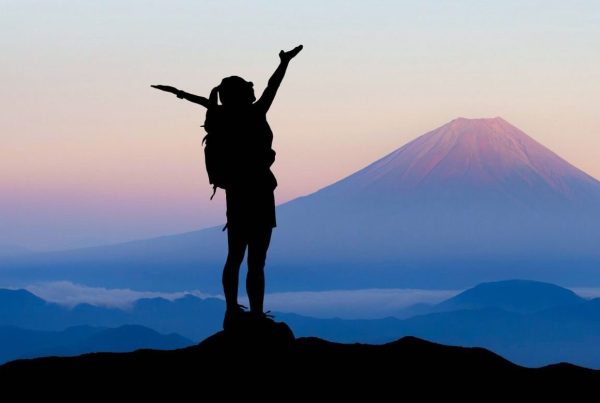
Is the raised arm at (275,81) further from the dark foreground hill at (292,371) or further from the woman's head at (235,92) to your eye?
the dark foreground hill at (292,371)

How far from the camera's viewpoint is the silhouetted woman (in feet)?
50.3

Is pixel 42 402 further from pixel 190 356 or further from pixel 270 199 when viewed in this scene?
pixel 270 199

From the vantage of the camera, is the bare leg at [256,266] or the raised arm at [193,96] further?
the raised arm at [193,96]

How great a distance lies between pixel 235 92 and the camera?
50.5 ft

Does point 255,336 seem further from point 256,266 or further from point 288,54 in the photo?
point 288,54

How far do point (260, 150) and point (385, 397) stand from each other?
338 cm

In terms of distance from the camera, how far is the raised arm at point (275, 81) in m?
15.5

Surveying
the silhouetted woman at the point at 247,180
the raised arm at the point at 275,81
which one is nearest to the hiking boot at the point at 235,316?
the silhouetted woman at the point at 247,180

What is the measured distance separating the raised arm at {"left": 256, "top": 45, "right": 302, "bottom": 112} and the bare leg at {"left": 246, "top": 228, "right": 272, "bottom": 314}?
1587mm

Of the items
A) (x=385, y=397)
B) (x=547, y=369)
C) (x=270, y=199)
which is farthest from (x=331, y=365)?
(x=547, y=369)

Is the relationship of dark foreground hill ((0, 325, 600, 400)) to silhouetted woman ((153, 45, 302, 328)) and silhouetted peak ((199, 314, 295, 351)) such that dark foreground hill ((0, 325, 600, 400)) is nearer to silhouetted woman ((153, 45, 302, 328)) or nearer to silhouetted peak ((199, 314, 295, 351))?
silhouetted peak ((199, 314, 295, 351))

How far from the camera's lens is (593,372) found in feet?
57.2

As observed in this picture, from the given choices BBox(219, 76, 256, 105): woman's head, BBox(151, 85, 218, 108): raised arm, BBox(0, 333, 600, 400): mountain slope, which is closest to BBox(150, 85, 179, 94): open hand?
BBox(151, 85, 218, 108): raised arm

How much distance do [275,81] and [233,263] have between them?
2336 mm
